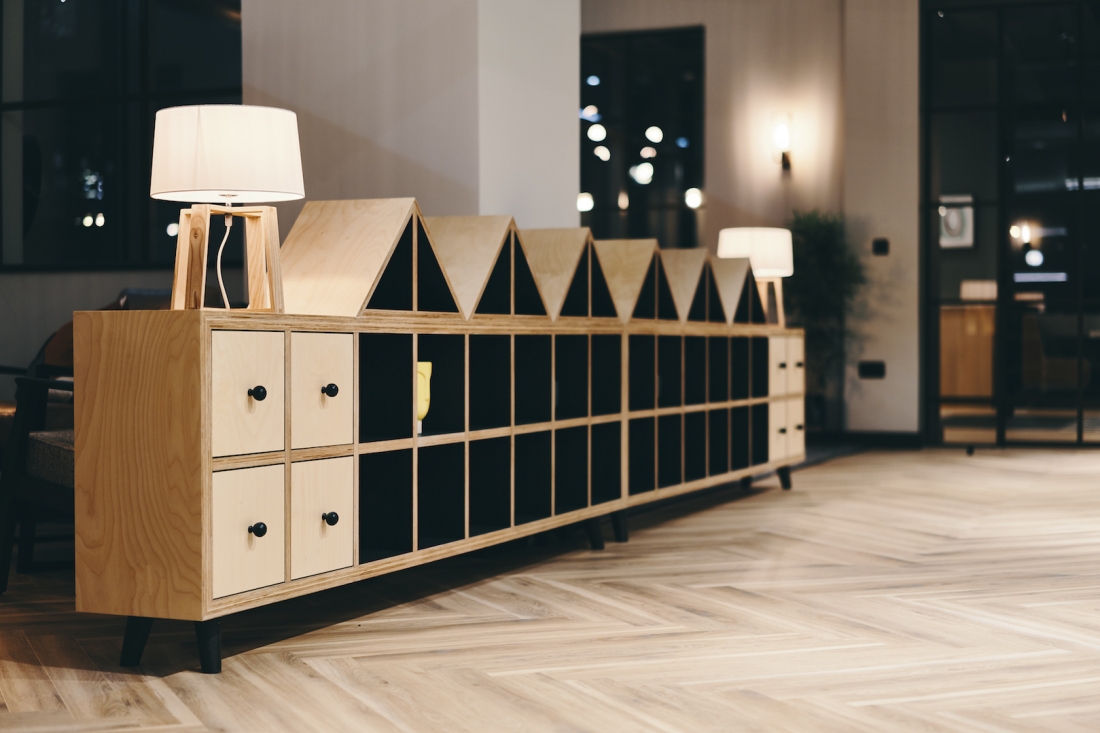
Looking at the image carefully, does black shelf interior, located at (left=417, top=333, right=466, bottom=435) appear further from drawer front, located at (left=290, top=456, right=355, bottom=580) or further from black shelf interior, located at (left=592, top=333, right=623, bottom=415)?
black shelf interior, located at (left=592, top=333, right=623, bottom=415)

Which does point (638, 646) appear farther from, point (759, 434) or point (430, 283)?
point (759, 434)

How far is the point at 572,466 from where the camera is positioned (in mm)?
4008

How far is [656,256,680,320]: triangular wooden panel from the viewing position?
180 inches

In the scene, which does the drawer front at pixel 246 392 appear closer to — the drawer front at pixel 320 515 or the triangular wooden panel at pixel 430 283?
the drawer front at pixel 320 515

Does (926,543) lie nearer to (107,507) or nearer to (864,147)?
(107,507)

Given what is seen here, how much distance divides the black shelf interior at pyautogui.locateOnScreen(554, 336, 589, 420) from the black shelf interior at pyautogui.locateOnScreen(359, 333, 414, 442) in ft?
3.01

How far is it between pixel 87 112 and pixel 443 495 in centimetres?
469

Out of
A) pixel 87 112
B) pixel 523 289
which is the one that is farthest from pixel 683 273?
pixel 87 112

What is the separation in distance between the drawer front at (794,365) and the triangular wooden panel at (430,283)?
3148mm

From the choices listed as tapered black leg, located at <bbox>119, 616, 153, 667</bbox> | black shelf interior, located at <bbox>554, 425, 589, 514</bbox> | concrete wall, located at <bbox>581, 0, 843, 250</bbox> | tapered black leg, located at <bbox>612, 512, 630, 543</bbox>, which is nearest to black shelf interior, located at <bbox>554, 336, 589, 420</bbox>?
black shelf interior, located at <bbox>554, 425, 589, 514</bbox>

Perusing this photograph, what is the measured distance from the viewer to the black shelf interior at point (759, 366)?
18.3 ft

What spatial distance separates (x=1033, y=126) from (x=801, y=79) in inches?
72.2

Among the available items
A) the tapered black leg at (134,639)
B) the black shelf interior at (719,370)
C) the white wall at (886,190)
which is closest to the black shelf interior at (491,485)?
the tapered black leg at (134,639)

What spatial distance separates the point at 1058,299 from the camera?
8617 millimetres
